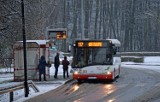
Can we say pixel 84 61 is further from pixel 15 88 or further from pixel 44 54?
pixel 15 88

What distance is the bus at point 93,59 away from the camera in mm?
29156

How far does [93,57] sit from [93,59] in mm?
126

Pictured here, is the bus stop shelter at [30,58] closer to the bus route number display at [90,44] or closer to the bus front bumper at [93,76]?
the bus route number display at [90,44]

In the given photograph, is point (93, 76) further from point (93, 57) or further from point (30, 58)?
point (30, 58)

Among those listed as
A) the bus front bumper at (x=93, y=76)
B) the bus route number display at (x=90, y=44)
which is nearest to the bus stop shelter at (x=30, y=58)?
the bus route number display at (x=90, y=44)

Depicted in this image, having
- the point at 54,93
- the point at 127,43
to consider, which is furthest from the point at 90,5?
the point at 54,93

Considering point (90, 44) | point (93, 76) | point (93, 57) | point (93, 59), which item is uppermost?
point (90, 44)

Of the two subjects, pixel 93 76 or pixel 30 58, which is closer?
pixel 93 76

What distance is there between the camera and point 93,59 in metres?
29.2

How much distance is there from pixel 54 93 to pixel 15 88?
3.56 meters

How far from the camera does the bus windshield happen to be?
29156 mm

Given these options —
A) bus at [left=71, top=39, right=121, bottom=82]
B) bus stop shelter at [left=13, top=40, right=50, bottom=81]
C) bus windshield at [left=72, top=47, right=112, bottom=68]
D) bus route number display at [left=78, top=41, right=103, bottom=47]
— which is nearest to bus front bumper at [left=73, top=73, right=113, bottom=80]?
bus at [left=71, top=39, right=121, bottom=82]

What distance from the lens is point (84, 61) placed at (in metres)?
29.2

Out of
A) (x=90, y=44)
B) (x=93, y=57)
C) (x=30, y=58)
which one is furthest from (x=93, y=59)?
(x=30, y=58)
